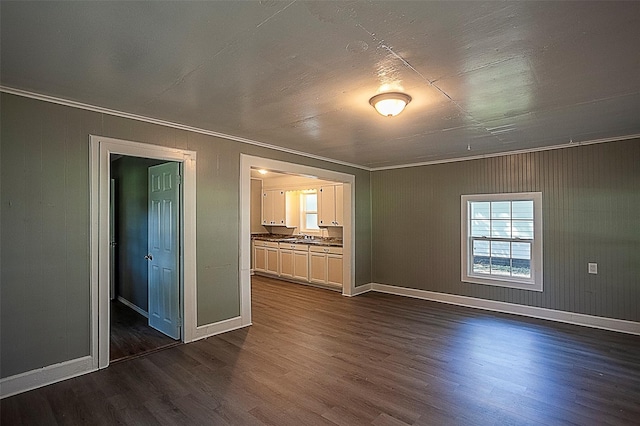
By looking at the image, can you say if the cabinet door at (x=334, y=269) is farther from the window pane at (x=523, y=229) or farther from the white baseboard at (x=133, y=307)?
the white baseboard at (x=133, y=307)

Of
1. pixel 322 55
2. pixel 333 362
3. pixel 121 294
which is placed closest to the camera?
pixel 322 55

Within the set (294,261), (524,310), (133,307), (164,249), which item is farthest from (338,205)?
(133,307)

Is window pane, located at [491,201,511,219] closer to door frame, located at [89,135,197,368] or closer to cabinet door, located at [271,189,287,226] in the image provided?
cabinet door, located at [271,189,287,226]

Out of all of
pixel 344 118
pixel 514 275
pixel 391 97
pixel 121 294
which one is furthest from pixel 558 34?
pixel 121 294

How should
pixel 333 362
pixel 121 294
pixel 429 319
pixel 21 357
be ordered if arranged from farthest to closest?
1. pixel 121 294
2. pixel 429 319
3. pixel 333 362
4. pixel 21 357

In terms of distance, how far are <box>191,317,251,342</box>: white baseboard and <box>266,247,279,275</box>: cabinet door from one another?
3432 millimetres

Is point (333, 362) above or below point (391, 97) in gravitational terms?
below

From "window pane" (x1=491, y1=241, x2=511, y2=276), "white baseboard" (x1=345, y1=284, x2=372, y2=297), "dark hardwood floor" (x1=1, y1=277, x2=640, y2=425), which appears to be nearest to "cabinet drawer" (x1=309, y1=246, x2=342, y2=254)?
"white baseboard" (x1=345, y1=284, x2=372, y2=297)

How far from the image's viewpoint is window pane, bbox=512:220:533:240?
509 centimetres

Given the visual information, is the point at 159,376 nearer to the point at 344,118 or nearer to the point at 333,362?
the point at 333,362

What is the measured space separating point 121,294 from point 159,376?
3197 mm

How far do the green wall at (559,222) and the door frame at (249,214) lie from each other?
Result: 3.10 ft

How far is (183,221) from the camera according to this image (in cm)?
386

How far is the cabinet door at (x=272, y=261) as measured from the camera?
7.88 m
